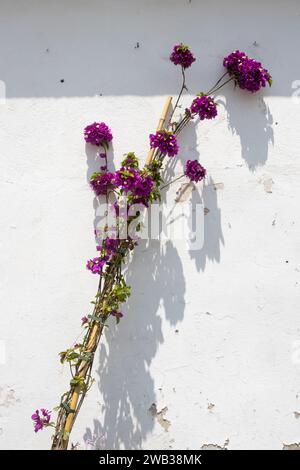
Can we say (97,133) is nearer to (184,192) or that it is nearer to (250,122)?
(184,192)

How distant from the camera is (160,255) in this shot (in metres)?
2.53

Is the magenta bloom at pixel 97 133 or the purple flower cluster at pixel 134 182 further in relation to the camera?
the magenta bloom at pixel 97 133

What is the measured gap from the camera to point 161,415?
245 centimetres

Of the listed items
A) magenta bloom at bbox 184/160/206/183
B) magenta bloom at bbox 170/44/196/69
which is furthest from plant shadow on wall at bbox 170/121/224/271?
magenta bloom at bbox 170/44/196/69

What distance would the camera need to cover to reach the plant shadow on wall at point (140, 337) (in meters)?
2.45

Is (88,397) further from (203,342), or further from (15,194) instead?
(15,194)

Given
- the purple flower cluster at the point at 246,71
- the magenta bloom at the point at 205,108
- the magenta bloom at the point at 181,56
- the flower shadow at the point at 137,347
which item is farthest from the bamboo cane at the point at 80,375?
the purple flower cluster at the point at 246,71

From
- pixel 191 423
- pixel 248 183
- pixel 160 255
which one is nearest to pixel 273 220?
pixel 248 183

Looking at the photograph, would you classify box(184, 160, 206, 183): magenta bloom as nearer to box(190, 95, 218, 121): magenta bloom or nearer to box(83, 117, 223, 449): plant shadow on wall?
box(83, 117, 223, 449): plant shadow on wall

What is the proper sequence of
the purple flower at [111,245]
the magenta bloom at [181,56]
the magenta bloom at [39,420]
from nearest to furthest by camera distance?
the magenta bloom at [39,420], the purple flower at [111,245], the magenta bloom at [181,56]

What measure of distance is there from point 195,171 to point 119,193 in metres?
0.40

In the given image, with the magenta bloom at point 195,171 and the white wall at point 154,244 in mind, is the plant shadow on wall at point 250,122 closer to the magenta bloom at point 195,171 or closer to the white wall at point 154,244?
the white wall at point 154,244

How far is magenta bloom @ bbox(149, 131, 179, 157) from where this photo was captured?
7.91 ft
